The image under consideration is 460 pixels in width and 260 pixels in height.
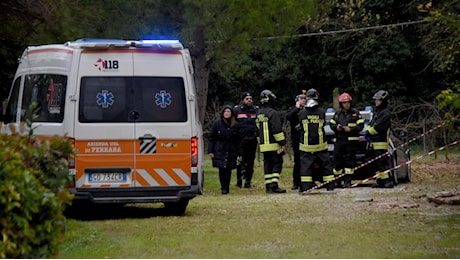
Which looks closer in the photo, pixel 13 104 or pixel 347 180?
pixel 13 104

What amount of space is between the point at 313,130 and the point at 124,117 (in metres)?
5.32

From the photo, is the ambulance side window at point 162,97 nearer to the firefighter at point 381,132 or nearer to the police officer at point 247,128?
the firefighter at point 381,132

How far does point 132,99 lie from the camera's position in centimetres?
1421

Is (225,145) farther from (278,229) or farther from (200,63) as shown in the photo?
(200,63)

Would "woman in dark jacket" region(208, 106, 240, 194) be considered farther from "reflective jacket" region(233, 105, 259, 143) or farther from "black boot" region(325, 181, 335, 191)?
"black boot" region(325, 181, 335, 191)

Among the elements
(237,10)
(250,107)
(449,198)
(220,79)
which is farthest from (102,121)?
(220,79)

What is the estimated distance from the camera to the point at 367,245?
10867 mm

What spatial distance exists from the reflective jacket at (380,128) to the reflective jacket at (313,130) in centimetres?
121

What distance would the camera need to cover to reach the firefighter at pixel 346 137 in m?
19.2

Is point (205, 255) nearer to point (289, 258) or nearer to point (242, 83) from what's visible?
point (289, 258)

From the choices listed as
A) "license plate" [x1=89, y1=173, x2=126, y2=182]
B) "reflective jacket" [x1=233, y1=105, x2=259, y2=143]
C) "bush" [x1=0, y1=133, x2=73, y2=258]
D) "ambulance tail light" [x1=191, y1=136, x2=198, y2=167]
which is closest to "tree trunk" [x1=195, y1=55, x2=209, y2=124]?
"reflective jacket" [x1=233, y1=105, x2=259, y2=143]

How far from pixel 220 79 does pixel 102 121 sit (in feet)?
114

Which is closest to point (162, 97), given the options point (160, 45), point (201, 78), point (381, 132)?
point (160, 45)

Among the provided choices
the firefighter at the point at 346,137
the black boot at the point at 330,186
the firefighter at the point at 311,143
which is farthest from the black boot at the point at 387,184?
the firefighter at the point at 311,143
